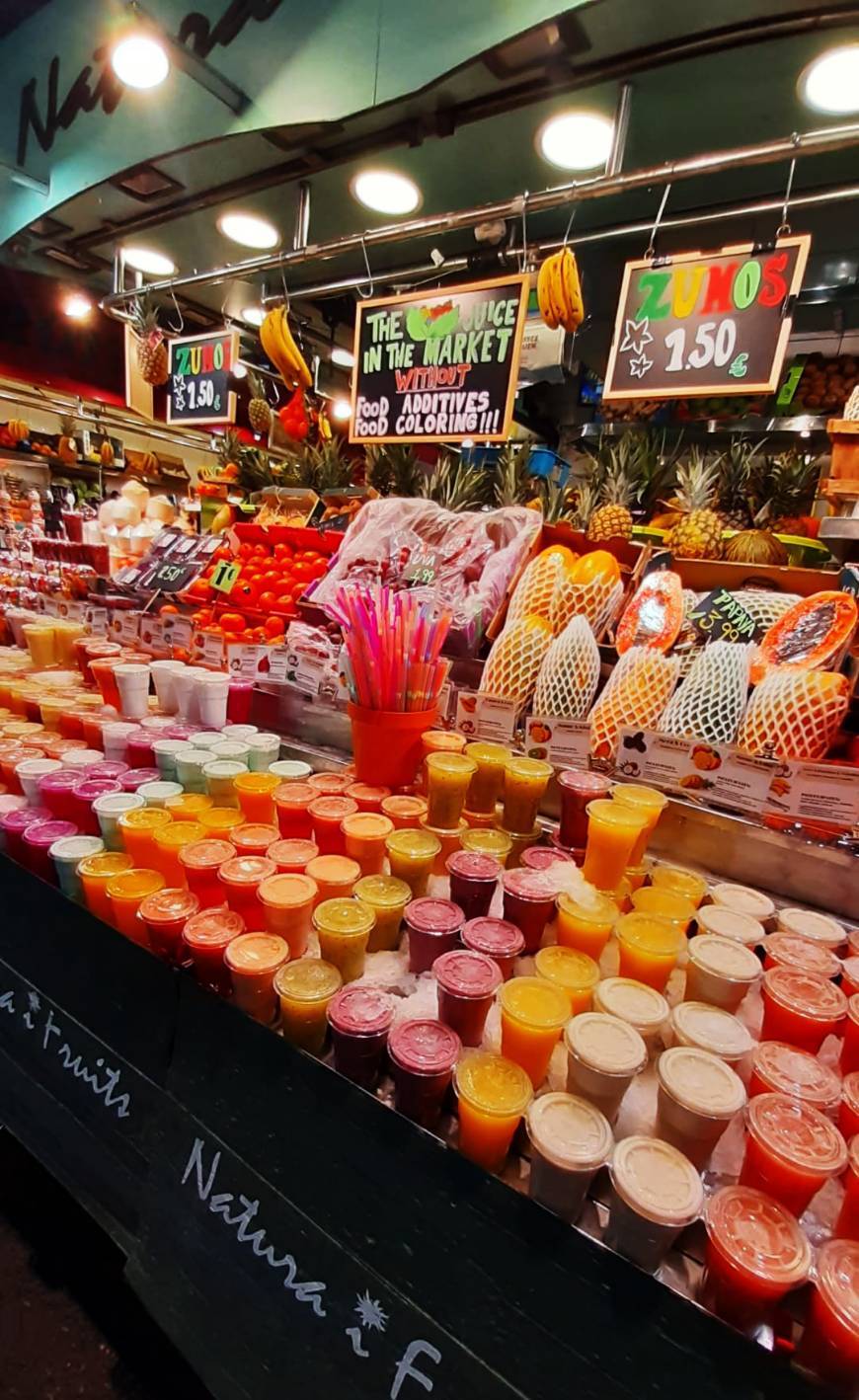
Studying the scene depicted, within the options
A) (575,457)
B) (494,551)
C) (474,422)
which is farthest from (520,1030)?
(575,457)

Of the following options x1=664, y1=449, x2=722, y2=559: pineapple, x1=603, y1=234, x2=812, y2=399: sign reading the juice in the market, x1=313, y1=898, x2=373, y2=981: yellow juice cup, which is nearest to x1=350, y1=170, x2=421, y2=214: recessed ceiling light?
x1=603, y1=234, x2=812, y2=399: sign reading the juice in the market

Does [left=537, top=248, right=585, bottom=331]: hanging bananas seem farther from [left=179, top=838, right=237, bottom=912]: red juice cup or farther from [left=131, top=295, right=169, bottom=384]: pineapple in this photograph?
[left=131, top=295, right=169, bottom=384]: pineapple

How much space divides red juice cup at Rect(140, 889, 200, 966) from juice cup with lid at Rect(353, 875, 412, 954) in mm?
308

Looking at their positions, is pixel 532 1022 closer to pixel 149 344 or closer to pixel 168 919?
pixel 168 919

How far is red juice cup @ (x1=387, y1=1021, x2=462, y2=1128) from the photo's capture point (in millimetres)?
798

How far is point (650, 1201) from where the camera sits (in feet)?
2.14

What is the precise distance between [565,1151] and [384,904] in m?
0.47

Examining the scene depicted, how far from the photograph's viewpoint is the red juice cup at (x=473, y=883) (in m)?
1.10

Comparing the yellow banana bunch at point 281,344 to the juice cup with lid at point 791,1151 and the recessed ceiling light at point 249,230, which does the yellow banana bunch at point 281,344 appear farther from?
the juice cup with lid at point 791,1151

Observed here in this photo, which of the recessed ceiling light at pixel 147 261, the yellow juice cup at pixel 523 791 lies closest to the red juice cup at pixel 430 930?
the yellow juice cup at pixel 523 791

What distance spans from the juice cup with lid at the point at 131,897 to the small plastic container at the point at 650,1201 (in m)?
0.87

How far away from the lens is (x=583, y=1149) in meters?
0.70

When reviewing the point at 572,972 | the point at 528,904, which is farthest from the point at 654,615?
the point at 572,972

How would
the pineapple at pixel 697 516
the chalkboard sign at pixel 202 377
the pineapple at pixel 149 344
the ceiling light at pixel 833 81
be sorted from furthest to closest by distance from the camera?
the pineapple at pixel 149 344 < the chalkboard sign at pixel 202 377 < the pineapple at pixel 697 516 < the ceiling light at pixel 833 81
